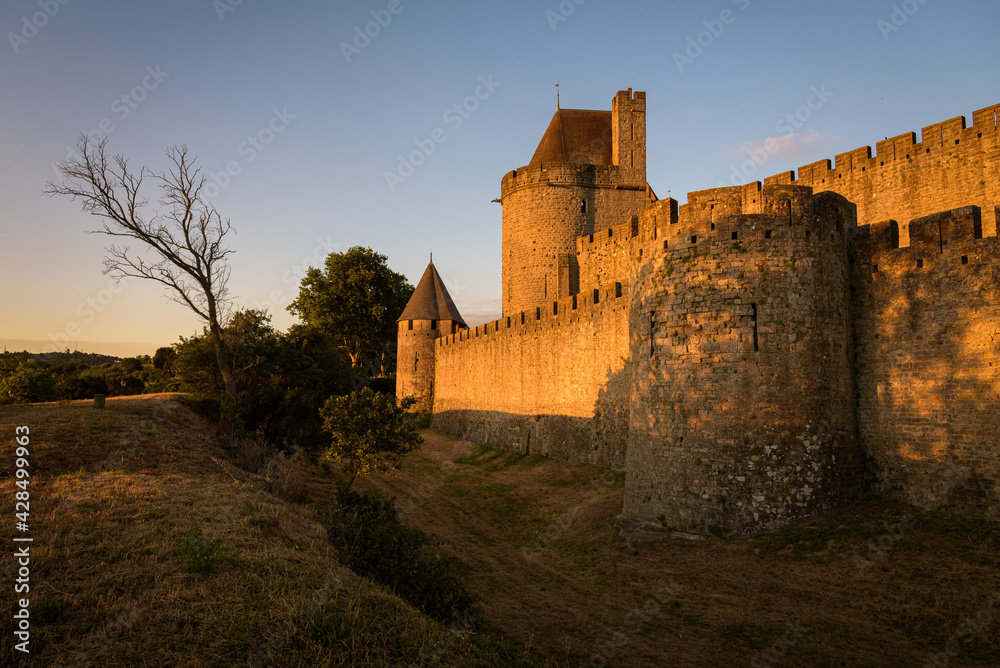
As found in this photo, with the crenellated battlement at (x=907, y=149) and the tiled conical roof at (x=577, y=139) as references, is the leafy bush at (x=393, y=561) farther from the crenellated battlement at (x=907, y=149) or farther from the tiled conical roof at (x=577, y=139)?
the tiled conical roof at (x=577, y=139)

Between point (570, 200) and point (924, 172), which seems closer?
point (924, 172)

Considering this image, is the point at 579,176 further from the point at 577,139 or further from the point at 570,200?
the point at 577,139

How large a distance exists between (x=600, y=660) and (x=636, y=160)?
26.3 metres

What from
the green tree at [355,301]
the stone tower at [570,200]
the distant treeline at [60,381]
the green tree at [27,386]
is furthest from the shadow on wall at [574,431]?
the green tree at [355,301]

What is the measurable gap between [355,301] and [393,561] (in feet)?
132

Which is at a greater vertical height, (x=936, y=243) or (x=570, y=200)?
(x=570, y=200)

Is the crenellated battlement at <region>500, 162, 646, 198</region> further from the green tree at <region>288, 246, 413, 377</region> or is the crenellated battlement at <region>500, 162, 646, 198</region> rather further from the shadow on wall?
the green tree at <region>288, 246, 413, 377</region>

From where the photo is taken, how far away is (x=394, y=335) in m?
50.5

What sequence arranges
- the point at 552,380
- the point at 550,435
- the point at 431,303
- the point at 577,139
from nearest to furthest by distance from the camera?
1. the point at 550,435
2. the point at 552,380
3. the point at 577,139
4. the point at 431,303

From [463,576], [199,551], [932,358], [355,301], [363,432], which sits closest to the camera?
[199,551]

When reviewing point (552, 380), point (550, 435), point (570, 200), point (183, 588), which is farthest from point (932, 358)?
point (570, 200)

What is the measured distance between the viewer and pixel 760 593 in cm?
919

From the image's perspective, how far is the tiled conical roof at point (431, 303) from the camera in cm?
3575

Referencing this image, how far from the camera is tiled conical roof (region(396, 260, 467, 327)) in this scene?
35750mm
